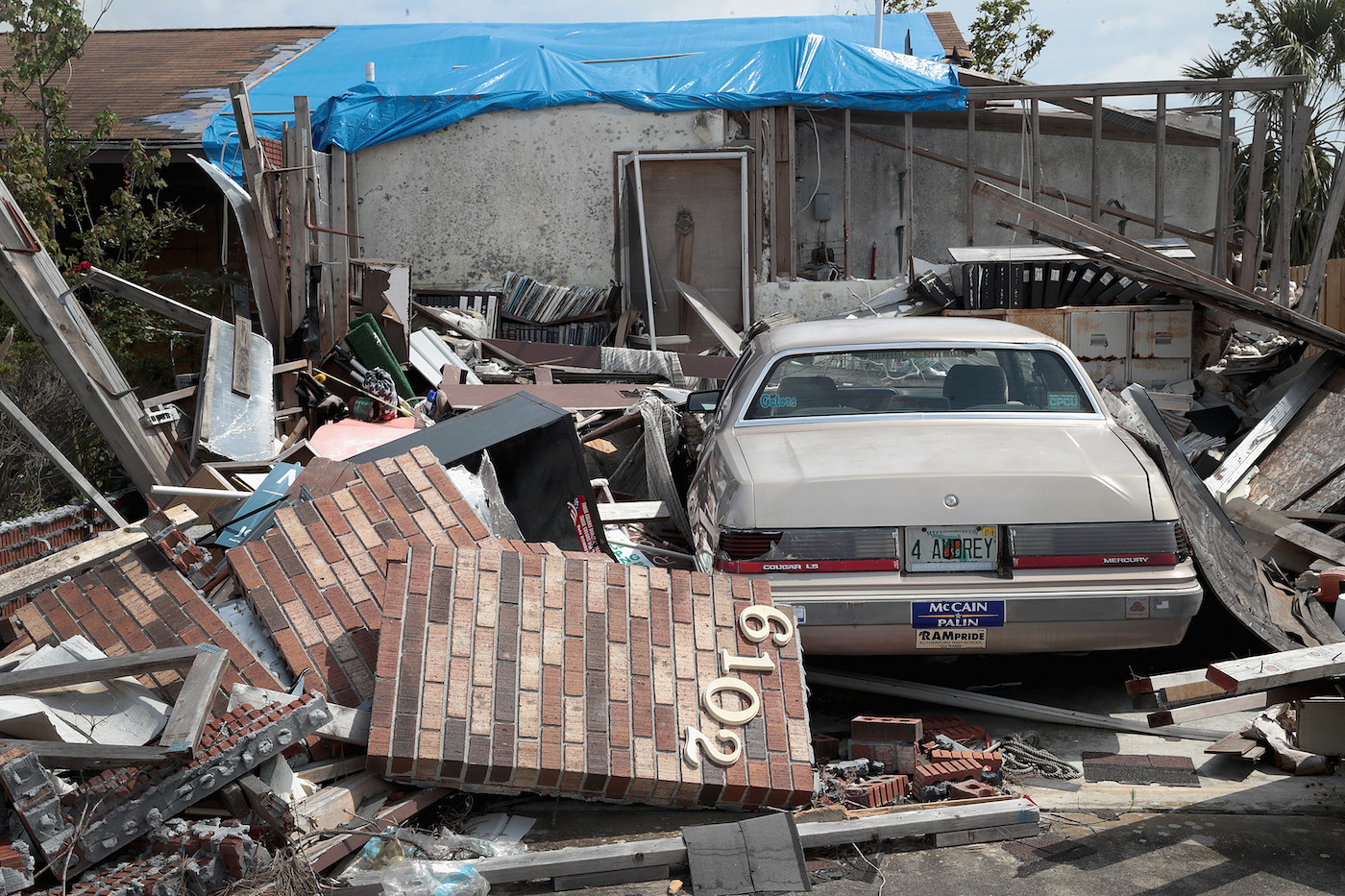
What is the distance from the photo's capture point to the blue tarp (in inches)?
492

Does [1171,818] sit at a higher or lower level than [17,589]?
lower

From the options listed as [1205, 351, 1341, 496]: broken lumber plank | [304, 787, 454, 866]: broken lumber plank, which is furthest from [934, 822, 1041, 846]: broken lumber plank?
[1205, 351, 1341, 496]: broken lumber plank

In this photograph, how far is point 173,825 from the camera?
336cm

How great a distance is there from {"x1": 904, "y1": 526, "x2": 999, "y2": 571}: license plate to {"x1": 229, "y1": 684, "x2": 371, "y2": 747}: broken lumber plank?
2181 mm

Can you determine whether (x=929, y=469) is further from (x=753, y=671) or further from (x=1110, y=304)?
(x=1110, y=304)

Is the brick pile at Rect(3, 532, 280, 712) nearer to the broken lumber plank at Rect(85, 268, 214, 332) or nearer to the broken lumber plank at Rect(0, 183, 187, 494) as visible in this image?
the broken lumber plank at Rect(0, 183, 187, 494)

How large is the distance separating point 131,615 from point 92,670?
2.17 feet

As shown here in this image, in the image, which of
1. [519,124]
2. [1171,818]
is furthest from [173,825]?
[519,124]

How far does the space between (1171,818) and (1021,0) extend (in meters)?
24.1

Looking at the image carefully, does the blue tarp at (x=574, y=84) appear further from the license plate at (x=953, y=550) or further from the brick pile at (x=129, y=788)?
the brick pile at (x=129, y=788)

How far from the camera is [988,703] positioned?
4617mm

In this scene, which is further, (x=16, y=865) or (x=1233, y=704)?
(x=1233, y=704)

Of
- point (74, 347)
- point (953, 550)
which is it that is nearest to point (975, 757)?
point (953, 550)

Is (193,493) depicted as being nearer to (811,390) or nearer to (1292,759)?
(811,390)
